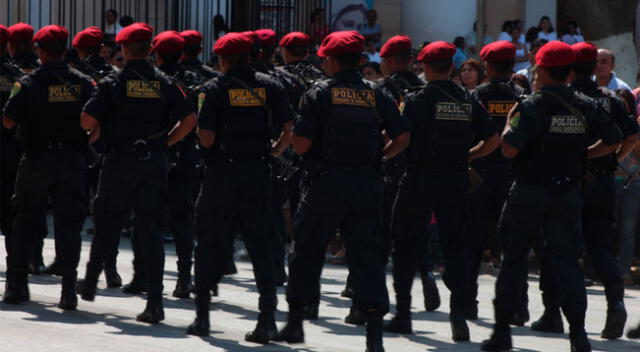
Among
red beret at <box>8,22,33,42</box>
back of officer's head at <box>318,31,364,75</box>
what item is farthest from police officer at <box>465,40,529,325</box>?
red beret at <box>8,22,33,42</box>

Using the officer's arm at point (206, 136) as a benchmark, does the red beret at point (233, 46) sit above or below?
above

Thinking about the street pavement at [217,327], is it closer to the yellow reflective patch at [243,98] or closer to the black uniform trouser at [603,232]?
the black uniform trouser at [603,232]

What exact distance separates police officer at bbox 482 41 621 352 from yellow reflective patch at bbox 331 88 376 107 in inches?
33.8

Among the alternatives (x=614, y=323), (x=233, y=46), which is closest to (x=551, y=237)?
(x=614, y=323)

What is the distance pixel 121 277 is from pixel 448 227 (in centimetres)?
368

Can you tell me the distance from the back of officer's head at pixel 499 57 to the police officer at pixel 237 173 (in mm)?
1653

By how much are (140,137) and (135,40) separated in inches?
26.2

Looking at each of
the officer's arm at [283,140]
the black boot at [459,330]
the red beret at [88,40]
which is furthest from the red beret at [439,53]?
the red beret at [88,40]

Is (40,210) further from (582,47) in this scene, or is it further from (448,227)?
(582,47)

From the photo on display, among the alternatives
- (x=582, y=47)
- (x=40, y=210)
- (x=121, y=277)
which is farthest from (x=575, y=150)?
(x=121, y=277)

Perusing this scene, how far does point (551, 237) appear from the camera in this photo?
26.0 ft

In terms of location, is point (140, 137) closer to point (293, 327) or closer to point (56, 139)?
point (56, 139)

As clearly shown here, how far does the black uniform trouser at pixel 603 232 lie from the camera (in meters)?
8.99

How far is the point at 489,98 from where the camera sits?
31.2 feet
